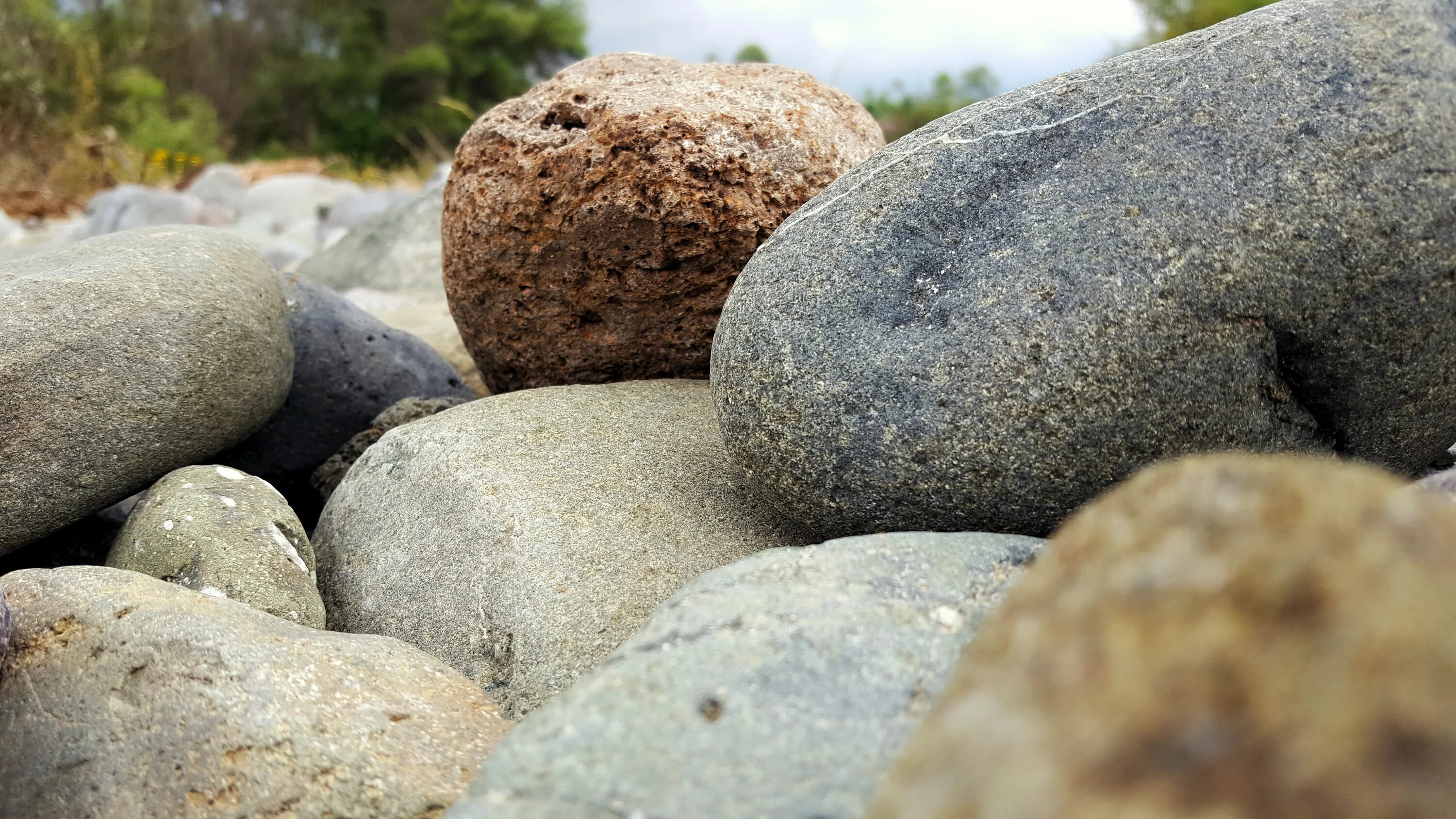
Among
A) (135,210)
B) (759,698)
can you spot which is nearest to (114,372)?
(759,698)

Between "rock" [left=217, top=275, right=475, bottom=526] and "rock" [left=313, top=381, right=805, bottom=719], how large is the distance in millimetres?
827

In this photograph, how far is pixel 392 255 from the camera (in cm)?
794

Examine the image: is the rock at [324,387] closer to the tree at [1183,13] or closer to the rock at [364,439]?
the rock at [364,439]

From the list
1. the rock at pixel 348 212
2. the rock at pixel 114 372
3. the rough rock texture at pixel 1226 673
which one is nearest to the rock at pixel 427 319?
the rock at pixel 114 372

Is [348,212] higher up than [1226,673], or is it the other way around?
[1226,673]

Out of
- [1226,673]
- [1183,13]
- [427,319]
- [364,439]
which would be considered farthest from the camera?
[1183,13]

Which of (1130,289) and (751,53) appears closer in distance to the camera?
(1130,289)

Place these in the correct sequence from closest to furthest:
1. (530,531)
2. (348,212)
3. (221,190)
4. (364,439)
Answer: (530,531)
(364,439)
(348,212)
(221,190)

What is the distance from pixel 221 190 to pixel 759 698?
16773 mm

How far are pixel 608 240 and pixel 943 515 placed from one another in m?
1.56

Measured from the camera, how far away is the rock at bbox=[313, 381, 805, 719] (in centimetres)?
278

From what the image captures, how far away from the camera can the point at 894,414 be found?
2527 millimetres

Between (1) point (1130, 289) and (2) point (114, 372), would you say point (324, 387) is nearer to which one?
(2) point (114, 372)

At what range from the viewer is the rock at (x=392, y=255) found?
776 centimetres
